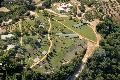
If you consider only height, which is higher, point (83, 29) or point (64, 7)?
point (64, 7)

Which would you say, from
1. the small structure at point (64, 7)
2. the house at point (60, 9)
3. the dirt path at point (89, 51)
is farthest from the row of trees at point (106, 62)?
the house at point (60, 9)

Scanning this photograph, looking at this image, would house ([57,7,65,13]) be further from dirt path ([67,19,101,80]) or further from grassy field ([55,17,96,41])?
dirt path ([67,19,101,80])

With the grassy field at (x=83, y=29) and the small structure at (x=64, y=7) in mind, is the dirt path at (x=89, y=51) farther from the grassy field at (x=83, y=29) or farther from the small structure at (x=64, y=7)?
the small structure at (x=64, y=7)

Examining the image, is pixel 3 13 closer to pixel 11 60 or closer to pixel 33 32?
pixel 33 32

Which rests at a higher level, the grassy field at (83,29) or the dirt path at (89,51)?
the grassy field at (83,29)

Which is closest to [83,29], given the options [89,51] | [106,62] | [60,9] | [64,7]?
[89,51]

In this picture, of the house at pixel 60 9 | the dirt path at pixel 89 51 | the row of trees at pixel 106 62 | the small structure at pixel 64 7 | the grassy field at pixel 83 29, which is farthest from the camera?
the small structure at pixel 64 7

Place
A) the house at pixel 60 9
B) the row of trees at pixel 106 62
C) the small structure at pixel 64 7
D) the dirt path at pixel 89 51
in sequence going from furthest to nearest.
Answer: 1. the small structure at pixel 64 7
2. the house at pixel 60 9
3. the dirt path at pixel 89 51
4. the row of trees at pixel 106 62

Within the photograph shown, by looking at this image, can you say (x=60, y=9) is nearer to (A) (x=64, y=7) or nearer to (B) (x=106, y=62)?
(A) (x=64, y=7)

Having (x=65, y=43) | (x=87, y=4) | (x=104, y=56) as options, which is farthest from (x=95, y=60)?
(x=87, y=4)
